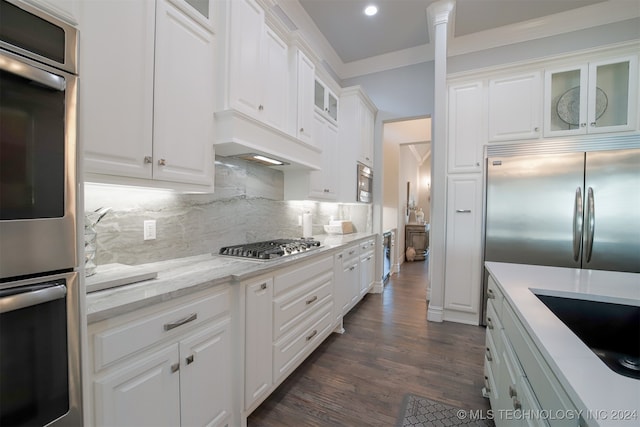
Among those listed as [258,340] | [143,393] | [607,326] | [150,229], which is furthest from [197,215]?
[607,326]

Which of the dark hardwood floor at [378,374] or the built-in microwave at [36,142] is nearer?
the built-in microwave at [36,142]

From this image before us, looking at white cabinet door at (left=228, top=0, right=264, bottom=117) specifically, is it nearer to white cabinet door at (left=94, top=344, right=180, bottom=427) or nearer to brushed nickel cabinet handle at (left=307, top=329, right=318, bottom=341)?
white cabinet door at (left=94, top=344, right=180, bottom=427)

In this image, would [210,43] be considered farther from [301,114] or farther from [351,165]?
[351,165]

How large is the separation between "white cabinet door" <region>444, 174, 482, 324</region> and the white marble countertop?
1.43 m

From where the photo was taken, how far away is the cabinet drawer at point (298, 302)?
5.59 ft

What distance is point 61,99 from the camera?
0.68 metres

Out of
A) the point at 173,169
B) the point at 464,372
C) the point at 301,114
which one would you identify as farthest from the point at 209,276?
the point at 464,372

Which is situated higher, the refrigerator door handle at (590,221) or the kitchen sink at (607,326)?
the refrigerator door handle at (590,221)

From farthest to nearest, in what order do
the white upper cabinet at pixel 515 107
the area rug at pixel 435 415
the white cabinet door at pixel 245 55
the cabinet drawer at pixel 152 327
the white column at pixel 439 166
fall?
the white column at pixel 439 166 < the white upper cabinet at pixel 515 107 < the white cabinet door at pixel 245 55 < the area rug at pixel 435 415 < the cabinet drawer at pixel 152 327

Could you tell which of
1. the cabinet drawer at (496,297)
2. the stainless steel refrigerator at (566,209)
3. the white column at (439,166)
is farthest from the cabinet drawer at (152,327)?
the stainless steel refrigerator at (566,209)

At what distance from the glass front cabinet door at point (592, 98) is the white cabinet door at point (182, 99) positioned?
326 centimetres

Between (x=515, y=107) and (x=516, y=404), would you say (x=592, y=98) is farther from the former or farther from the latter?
(x=516, y=404)

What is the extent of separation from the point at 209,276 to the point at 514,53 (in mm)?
4117

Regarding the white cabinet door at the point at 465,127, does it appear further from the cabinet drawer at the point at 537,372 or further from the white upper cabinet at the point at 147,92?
the white upper cabinet at the point at 147,92
